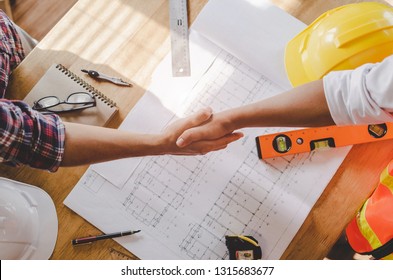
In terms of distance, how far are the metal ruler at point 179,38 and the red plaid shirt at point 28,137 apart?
38 centimetres

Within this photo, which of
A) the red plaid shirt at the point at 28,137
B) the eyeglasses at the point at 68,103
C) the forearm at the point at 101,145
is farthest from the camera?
the eyeglasses at the point at 68,103

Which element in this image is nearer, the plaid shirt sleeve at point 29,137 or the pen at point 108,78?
the plaid shirt sleeve at point 29,137

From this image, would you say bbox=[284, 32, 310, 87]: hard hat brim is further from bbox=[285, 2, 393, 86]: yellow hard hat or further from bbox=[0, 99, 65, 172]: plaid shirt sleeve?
bbox=[0, 99, 65, 172]: plaid shirt sleeve

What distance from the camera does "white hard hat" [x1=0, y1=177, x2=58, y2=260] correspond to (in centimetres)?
94

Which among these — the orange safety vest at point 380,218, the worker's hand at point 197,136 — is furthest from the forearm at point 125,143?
the orange safety vest at point 380,218

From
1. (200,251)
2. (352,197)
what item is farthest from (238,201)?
(352,197)

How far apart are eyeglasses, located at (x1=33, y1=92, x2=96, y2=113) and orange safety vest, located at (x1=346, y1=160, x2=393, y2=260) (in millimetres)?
808

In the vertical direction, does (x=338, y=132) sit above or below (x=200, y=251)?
above

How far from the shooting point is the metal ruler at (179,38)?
1.13 m

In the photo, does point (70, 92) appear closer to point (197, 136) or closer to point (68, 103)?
point (68, 103)

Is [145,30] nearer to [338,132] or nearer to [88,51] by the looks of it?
[88,51]

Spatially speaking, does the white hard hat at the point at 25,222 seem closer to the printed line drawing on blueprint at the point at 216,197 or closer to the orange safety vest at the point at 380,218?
the printed line drawing on blueprint at the point at 216,197

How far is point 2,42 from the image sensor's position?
1.13 metres
